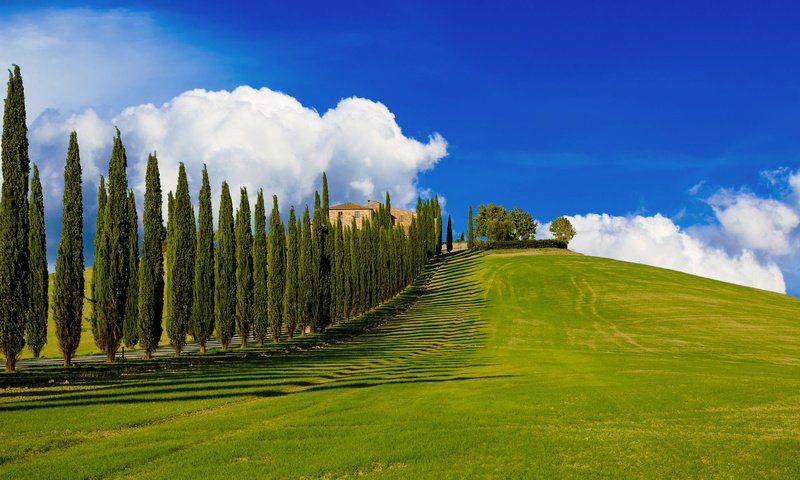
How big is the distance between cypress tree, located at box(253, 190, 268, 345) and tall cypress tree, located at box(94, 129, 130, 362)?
11776 mm

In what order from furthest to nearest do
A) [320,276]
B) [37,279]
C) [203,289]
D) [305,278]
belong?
[320,276], [305,278], [203,289], [37,279]

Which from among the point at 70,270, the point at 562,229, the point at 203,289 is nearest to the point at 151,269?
the point at 203,289

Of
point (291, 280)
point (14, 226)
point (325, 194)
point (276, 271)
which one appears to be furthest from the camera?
point (325, 194)

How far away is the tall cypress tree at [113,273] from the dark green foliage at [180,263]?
4124 millimetres

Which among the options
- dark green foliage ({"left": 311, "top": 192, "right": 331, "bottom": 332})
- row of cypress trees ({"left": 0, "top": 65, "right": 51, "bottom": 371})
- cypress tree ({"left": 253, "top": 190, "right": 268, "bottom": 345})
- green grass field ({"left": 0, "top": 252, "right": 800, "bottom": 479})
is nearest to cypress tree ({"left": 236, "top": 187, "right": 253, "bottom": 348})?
cypress tree ({"left": 253, "top": 190, "right": 268, "bottom": 345})

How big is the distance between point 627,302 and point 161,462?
58814mm

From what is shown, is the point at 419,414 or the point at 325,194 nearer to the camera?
the point at 419,414

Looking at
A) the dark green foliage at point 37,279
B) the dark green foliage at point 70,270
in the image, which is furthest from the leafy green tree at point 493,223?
the dark green foliage at point 70,270

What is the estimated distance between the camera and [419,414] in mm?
16281

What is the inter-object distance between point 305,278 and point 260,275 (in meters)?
7.01

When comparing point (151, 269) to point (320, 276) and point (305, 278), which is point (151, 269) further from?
point (320, 276)

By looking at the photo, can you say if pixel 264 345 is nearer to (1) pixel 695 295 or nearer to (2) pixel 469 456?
(2) pixel 469 456

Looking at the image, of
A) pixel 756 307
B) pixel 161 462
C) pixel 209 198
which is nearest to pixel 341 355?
pixel 209 198

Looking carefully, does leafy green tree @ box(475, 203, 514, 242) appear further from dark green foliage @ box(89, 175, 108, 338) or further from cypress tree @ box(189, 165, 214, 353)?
dark green foliage @ box(89, 175, 108, 338)
